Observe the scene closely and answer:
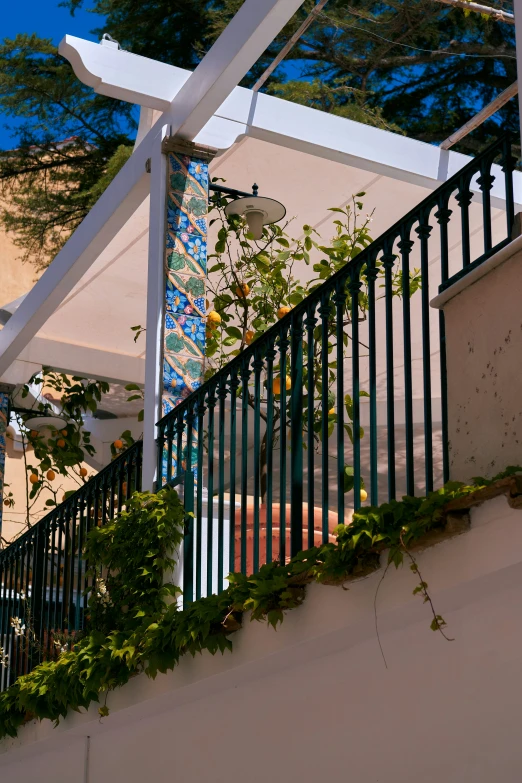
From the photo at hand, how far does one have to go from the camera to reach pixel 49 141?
14125 mm

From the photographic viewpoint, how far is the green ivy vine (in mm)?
3230

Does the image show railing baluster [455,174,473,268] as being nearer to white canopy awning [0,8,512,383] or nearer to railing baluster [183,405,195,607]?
white canopy awning [0,8,512,383]

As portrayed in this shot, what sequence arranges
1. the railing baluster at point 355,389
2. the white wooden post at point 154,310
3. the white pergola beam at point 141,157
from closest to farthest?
the railing baluster at point 355,389 → the white pergola beam at point 141,157 → the white wooden post at point 154,310

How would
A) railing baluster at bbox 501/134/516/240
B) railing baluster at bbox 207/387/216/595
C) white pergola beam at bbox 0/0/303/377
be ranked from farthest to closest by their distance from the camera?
white pergola beam at bbox 0/0/303/377 < railing baluster at bbox 207/387/216/595 < railing baluster at bbox 501/134/516/240

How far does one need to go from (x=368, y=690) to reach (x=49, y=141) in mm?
11773

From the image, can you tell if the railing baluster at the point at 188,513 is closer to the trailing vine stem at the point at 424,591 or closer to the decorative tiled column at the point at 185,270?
the decorative tiled column at the point at 185,270

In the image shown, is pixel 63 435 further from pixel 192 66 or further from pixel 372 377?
pixel 192 66

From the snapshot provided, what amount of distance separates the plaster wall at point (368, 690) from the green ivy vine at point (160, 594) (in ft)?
0.23

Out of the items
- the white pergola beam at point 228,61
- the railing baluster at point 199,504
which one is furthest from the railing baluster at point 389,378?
the white pergola beam at point 228,61

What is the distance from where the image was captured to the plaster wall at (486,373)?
3076mm

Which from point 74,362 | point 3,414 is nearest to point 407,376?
point 74,362

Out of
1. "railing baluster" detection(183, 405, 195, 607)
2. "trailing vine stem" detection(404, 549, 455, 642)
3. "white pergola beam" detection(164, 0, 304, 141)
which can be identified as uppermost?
"white pergola beam" detection(164, 0, 304, 141)

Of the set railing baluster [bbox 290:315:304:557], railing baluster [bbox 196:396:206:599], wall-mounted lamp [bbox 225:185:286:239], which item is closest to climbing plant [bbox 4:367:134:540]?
wall-mounted lamp [bbox 225:185:286:239]

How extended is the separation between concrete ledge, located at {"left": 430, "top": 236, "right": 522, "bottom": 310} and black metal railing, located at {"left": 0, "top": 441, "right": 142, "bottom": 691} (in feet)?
8.51
